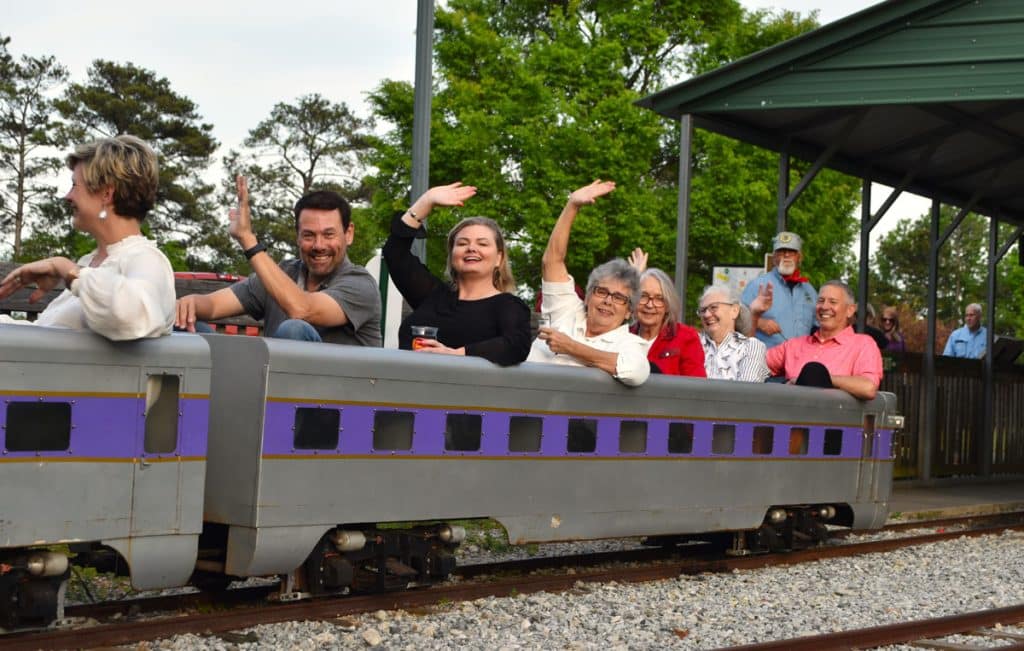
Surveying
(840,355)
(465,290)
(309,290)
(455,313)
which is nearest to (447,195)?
(465,290)

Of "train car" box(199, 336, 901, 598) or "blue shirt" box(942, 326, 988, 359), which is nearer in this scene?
"train car" box(199, 336, 901, 598)

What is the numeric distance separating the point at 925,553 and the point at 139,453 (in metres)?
7.94

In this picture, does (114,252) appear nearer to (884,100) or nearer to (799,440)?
(799,440)

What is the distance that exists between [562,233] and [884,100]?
7389 mm

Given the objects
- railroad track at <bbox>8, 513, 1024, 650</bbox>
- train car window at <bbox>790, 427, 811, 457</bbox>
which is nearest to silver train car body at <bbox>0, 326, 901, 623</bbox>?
railroad track at <bbox>8, 513, 1024, 650</bbox>

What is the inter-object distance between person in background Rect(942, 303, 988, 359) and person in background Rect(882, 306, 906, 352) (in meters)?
3.28

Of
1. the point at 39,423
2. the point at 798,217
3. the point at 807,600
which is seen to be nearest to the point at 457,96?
the point at 798,217

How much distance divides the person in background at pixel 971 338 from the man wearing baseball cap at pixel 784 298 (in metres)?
10.6

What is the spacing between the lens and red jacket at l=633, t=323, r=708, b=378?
Result: 10.2 metres

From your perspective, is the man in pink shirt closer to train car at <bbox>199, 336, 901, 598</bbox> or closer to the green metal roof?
train car at <bbox>199, 336, 901, 598</bbox>

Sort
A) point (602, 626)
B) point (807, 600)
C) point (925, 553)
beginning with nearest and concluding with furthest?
point (602, 626) < point (807, 600) < point (925, 553)

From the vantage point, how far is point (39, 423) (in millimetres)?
6059

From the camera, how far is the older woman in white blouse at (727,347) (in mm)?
11172

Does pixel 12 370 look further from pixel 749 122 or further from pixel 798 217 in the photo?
pixel 798 217
